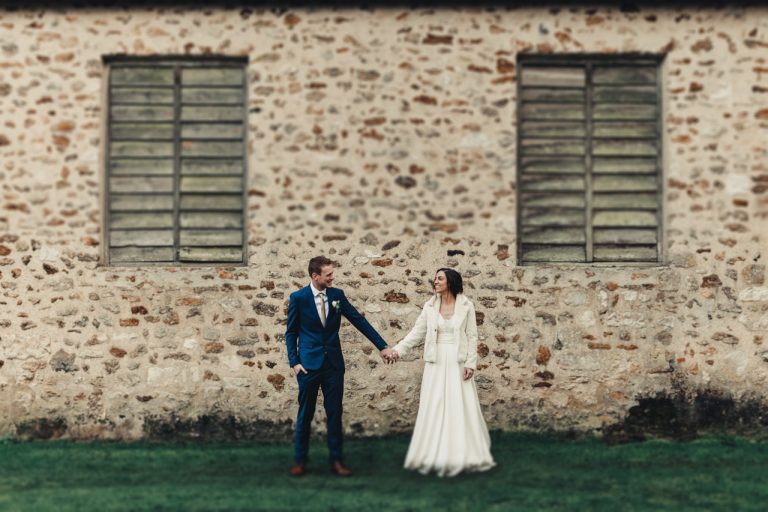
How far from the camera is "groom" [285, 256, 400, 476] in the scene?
24.9ft

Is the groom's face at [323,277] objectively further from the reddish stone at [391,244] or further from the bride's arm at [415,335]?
the reddish stone at [391,244]

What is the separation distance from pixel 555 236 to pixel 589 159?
875 mm

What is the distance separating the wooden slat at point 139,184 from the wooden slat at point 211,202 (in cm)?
22

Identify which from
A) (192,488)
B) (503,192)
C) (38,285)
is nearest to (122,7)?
(38,285)

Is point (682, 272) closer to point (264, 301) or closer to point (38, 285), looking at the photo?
point (264, 301)

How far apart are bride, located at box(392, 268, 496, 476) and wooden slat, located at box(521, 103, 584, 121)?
8.53 ft

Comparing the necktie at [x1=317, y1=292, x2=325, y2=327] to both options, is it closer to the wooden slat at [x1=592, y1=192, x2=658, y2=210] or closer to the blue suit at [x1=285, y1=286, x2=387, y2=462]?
the blue suit at [x1=285, y1=286, x2=387, y2=462]

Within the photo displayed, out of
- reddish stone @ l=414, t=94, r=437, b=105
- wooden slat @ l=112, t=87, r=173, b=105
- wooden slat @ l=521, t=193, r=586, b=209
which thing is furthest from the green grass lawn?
wooden slat @ l=112, t=87, r=173, b=105

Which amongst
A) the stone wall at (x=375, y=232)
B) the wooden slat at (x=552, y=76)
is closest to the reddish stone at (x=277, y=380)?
the stone wall at (x=375, y=232)

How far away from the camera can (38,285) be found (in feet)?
30.6

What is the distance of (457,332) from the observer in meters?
7.64

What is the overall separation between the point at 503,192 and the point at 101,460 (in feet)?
15.2

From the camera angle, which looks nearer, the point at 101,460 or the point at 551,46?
the point at 101,460

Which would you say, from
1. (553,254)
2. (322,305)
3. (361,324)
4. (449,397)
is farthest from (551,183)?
(322,305)
